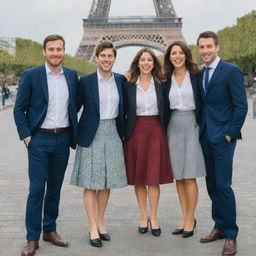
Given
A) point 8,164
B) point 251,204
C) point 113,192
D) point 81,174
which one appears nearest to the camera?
point 81,174

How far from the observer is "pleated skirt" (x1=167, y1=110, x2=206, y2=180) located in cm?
530

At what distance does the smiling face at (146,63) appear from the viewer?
17.7ft

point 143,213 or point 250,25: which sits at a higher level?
point 250,25

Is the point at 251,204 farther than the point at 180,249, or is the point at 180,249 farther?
the point at 251,204

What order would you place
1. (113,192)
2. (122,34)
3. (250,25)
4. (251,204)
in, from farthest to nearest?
(122,34)
(250,25)
(113,192)
(251,204)

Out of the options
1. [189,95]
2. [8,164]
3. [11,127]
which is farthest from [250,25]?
[189,95]

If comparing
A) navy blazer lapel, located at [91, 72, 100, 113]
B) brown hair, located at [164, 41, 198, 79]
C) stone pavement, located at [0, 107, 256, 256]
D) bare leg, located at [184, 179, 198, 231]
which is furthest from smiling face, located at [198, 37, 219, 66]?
stone pavement, located at [0, 107, 256, 256]

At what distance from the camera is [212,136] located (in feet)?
16.5

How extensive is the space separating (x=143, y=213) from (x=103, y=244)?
638 mm

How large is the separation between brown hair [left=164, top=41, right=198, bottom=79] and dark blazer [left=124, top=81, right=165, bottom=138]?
8.7 inches

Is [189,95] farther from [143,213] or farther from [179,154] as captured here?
[143,213]

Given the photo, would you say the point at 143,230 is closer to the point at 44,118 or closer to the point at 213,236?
the point at 213,236

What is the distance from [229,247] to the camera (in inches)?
193

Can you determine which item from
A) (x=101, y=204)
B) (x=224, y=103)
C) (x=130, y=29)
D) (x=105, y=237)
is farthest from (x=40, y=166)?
(x=130, y=29)
